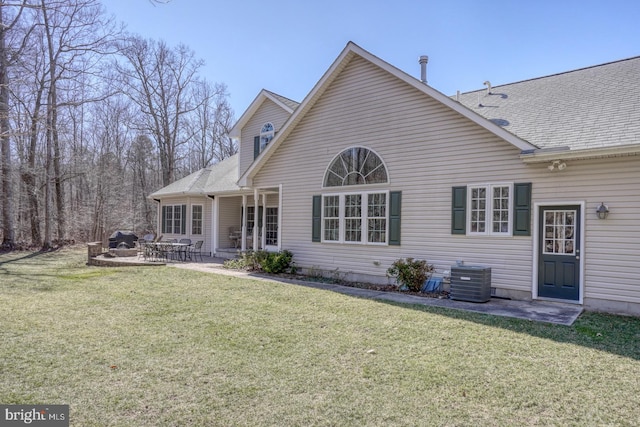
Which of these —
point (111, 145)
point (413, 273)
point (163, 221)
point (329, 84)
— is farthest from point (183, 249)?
point (111, 145)

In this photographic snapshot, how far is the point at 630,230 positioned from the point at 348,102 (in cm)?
706

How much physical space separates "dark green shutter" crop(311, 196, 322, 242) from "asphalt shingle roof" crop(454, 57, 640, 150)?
5.12m

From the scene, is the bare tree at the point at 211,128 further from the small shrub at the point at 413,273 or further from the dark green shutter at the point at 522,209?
the dark green shutter at the point at 522,209

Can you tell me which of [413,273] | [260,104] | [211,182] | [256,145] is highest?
[260,104]

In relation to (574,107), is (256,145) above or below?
above

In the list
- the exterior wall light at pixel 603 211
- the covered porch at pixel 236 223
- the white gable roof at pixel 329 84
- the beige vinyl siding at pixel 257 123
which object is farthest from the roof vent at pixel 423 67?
the covered porch at pixel 236 223

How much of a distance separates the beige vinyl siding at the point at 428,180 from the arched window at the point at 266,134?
254cm

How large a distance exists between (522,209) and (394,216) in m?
2.93

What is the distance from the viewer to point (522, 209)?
805 centimetres

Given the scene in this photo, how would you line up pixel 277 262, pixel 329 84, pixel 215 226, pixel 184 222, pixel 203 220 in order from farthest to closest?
1. pixel 184 222
2. pixel 203 220
3. pixel 215 226
4. pixel 277 262
5. pixel 329 84

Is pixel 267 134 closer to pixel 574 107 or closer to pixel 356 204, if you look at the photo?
pixel 356 204

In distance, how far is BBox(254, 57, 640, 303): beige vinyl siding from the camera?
7.25 metres

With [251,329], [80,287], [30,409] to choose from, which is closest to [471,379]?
[251,329]

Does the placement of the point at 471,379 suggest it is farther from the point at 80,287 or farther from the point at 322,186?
the point at 80,287
